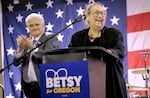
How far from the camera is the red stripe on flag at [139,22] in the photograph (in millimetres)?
4367

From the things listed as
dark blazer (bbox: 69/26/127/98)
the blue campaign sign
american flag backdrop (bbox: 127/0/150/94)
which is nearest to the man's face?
dark blazer (bbox: 69/26/127/98)

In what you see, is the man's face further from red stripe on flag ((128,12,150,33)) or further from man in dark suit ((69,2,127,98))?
red stripe on flag ((128,12,150,33))

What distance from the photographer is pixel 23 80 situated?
1816 millimetres

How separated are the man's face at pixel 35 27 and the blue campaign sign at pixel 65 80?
0.58m

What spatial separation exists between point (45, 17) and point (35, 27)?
9.29 ft

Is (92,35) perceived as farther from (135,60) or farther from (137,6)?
(137,6)

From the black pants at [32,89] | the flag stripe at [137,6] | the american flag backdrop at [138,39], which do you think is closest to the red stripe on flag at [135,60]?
the american flag backdrop at [138,39]

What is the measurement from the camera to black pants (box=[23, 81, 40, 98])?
69.2 inches

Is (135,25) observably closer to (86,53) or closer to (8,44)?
(8,44)

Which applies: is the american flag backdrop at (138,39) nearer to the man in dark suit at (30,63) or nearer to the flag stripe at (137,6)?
the flag stripe at (137,6)

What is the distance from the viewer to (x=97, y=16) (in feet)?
6.49

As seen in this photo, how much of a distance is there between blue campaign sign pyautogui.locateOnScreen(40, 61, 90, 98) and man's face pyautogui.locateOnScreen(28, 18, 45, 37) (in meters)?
0.58

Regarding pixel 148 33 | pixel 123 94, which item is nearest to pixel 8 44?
pixel 148 33

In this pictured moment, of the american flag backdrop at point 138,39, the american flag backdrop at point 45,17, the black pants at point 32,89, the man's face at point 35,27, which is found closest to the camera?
the black pants at point 32,89
